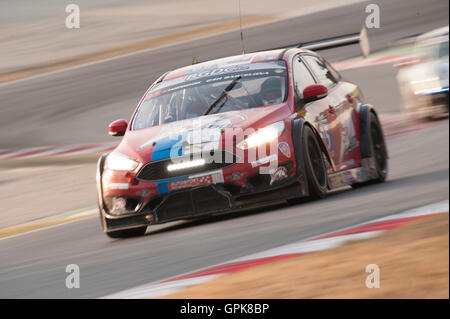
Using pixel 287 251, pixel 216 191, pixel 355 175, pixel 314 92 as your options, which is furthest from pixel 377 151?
pixel 287 251

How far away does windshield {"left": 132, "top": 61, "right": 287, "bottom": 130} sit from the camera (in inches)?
320

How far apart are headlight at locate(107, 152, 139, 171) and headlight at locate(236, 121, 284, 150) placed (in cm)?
91

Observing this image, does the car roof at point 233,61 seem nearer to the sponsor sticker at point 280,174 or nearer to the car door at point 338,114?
the car door at point 338,114

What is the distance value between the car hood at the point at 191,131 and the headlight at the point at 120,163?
44mm

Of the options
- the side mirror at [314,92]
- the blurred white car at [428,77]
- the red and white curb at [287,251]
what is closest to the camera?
the red and white curb at [287,251]

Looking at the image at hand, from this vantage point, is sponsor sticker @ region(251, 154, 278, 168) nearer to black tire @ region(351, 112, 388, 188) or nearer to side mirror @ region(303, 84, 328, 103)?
side mirror @ region(303, 84, 328, 103)

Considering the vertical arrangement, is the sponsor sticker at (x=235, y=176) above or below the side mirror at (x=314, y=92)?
below

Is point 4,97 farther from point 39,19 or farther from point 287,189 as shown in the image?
point 287,189

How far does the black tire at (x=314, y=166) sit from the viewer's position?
24.6 ft

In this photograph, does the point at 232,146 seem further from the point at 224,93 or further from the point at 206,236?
the point at 224,93

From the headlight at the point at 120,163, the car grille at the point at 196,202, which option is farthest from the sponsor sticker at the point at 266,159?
the headlight at the point at 120,163

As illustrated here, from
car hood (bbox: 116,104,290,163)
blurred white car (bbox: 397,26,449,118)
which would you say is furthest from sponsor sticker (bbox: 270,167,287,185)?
blurred white car (bbox: 397,26,449,118)

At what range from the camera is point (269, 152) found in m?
7.42
